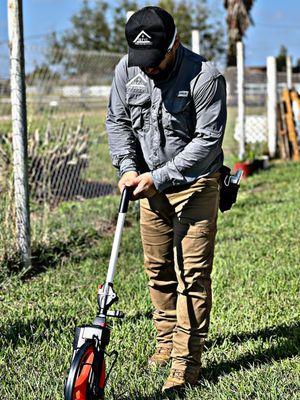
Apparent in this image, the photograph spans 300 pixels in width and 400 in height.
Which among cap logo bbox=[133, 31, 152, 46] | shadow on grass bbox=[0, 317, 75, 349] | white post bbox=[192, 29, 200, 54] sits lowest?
shadow on grass bbox=[0, 317, 75, 349]

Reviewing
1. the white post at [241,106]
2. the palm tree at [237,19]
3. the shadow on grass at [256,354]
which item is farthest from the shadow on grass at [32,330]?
the palm tree at [237,19]

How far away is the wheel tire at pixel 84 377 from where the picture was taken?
3291 mm

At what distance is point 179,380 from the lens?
13.1ft

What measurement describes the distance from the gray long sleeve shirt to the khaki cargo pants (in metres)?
0.13

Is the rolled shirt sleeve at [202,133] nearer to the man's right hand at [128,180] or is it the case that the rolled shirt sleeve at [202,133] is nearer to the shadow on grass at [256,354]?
the man's right hand at [128,180]

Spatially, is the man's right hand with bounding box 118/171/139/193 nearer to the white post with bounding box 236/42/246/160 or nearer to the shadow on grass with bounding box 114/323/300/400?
the shadow on grass with bounding box 114/323/300/400

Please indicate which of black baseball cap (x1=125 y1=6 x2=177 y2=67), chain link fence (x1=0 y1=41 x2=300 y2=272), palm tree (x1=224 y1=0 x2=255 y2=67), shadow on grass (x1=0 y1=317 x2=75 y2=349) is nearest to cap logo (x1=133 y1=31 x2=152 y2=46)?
black baseball cap (x1=125 y1=6 x2=177 y2=67)

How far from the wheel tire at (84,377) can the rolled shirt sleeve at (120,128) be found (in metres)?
1.06

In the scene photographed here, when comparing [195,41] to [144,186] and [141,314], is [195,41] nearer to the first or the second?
[141,314]

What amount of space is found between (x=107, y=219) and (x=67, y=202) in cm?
129

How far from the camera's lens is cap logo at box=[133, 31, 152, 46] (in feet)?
11.9

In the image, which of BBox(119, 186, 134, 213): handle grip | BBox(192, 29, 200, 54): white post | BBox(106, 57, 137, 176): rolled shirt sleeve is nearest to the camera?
BBox(119, 186, 134, 213): handle grip

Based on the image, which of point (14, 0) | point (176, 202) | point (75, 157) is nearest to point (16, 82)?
point (14, 0)

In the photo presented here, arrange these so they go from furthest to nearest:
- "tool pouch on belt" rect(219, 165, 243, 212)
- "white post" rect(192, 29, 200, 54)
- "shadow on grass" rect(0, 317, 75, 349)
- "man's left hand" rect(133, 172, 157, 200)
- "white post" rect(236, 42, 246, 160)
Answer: "white post" rect(236, 42, 246, 160) → "white post" rect(192, 29, 200, 54) → "shadow on grass" rect(0, 317, 75, 349) → "tool pouch on belt" rect(219, 165, 243, 212) → "man's left hand" rect(133, 172, 157, 200)
